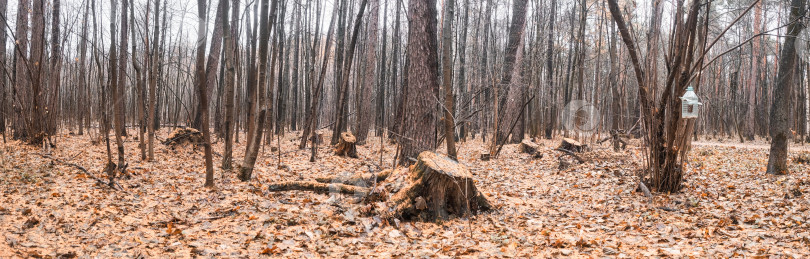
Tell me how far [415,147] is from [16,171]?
5067 mm

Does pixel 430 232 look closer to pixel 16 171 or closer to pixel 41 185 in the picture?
pixel 41 185

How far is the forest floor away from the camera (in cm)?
310

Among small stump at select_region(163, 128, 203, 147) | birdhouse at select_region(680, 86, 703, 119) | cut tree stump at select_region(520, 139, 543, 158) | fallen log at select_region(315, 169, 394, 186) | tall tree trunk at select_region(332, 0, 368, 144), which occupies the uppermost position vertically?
tall tree trunk at select_region(332, 0, 368, 144)

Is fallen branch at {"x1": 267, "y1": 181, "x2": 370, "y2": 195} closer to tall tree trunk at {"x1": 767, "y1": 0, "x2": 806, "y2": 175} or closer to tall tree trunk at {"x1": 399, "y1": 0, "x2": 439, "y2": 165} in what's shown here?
tall tree trunk at {"x1": 399, "y1": 0, "x2": 439, "y2": 165}

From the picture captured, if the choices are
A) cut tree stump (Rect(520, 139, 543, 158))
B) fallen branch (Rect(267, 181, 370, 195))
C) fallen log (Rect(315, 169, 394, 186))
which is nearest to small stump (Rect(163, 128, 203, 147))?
fallen branch (Rect(267, 181, 370, 195))

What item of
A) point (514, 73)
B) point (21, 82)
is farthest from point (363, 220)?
point (21, 82)

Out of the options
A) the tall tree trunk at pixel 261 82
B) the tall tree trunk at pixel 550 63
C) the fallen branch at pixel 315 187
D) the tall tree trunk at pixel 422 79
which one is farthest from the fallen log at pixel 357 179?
the tall tree trunk at pixel 550 63

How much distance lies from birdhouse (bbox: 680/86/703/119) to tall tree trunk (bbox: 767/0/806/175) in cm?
285

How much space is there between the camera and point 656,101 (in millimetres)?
4930

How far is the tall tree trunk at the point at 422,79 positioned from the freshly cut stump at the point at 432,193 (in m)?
1.89

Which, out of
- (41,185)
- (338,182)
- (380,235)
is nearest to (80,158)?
(41,185)

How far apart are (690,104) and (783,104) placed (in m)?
3.37

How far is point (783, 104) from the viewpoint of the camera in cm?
632

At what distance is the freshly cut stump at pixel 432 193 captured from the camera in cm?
406
